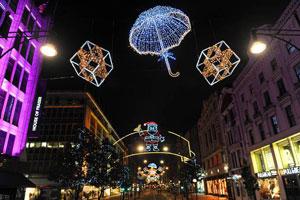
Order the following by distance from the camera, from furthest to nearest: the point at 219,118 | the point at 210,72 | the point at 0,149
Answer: the point at 219,118, the point at 0,149, the point at 210,72

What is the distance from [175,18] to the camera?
12.4 meters

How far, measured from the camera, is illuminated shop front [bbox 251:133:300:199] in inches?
1026

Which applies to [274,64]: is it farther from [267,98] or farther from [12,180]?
[12,180]

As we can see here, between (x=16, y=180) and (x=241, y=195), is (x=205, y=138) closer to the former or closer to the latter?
(x=241, y=195)

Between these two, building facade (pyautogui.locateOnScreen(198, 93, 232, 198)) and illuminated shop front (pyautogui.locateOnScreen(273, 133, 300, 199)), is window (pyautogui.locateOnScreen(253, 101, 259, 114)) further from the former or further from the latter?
building facade (pyautogui.locateOnScreen(198, 93, 232, 198))

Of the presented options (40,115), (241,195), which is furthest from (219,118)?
(40,115)

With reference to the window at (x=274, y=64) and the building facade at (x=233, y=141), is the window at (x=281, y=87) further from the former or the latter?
the building facade at (x=233, y=141)

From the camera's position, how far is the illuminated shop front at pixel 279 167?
85.5ft

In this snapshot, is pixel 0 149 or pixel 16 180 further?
pixel 0 149

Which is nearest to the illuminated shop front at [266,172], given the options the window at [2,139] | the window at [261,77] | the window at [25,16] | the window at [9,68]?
the window at [261,77]

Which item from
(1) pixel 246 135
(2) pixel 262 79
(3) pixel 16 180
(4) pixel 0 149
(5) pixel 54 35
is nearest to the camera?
(5) pixel 54 35

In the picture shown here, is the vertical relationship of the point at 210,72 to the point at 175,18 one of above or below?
below

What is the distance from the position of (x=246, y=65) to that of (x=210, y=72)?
25.4m

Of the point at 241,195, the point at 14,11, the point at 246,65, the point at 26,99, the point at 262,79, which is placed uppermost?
the point at 14,11
